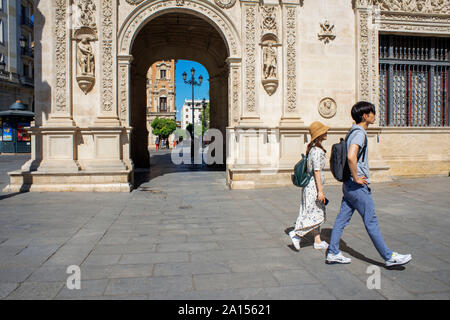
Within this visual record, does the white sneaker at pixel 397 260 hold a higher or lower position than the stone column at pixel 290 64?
lower

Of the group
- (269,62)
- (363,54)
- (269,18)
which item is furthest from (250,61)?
(363,54)

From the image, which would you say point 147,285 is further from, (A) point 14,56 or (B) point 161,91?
(B) point 161,91

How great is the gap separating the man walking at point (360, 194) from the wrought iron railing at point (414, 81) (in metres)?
9.28

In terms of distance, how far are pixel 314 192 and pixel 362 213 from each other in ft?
2.73

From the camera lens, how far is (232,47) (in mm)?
10930

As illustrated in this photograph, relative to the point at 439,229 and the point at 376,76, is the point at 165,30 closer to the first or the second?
the point at 376,76

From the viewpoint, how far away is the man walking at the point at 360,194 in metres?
3.96

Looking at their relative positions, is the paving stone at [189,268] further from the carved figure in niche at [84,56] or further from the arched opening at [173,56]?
the arched opening at [173,56]

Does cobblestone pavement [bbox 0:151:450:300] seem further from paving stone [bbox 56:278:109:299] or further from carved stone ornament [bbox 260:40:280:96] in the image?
carved stone ornament [bbox 260:40:280:96]

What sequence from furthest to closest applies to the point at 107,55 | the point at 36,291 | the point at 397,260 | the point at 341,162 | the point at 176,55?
the point at 176,55 → the point at 107,55 → the point at 341,162 → the point at 397,260 → the point at 36,291

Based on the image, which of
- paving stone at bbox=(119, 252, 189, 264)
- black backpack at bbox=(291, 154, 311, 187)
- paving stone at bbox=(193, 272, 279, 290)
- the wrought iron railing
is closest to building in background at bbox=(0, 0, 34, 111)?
the wrought iron railing

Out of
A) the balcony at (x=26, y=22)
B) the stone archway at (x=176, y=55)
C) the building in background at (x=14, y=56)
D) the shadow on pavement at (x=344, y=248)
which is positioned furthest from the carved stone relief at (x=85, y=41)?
the balcony at (x=26, y=22)

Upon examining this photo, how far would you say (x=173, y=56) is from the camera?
17.5 meters

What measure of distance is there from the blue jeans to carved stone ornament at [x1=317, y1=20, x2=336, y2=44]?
8.43 metres
